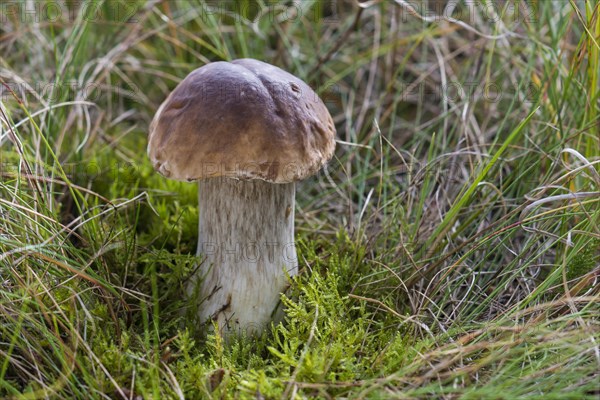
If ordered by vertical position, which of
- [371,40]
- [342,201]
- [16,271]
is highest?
[371,40]

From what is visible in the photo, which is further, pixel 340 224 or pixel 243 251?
pixel 340 224

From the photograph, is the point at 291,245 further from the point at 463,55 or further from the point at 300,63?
the point at 463,55

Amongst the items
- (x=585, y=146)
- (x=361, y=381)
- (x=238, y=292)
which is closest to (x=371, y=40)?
(x=585, y=146)

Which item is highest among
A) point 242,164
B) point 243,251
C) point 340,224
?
point 242,164

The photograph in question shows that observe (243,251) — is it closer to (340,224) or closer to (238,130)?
(238,130)

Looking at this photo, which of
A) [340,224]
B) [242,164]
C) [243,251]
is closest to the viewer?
[242,164]

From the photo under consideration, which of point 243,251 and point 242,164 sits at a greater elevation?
point 242,164

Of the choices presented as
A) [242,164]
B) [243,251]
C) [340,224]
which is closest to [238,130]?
[242,164]
